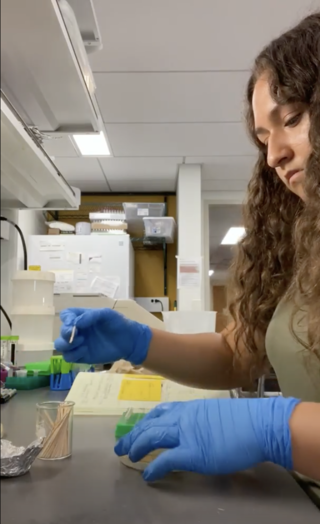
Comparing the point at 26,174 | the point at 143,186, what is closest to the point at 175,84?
the point at 143,186

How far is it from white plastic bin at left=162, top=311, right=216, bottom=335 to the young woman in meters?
0.43

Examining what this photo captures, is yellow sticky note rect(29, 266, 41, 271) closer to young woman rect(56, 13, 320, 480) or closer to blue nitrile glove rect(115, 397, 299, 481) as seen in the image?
young woman rect(56, 13, 320, 480)

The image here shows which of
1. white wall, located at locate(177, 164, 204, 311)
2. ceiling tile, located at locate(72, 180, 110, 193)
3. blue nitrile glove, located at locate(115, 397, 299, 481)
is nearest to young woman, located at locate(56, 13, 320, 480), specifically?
blue nitrile glove, located at locate(115, 397, 299, 481)

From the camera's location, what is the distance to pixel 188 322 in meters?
1.47

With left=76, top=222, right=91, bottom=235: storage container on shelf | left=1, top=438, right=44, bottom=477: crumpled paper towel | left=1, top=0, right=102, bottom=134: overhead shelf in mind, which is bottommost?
left=1, top=438, right=44, bottom=477: crumpled paper towel

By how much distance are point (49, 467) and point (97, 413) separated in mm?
294

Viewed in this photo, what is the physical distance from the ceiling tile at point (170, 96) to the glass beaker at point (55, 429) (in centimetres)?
149

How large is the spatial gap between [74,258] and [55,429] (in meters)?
0.52

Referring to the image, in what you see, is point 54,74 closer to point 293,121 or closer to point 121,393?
point 293,121

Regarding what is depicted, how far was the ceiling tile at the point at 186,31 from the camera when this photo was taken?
1.40 meters

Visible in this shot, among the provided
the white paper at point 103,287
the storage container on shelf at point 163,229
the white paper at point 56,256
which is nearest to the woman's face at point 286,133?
the white paper at point 56,256

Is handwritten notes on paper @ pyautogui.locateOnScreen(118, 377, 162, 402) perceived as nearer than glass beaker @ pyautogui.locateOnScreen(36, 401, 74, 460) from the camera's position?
No

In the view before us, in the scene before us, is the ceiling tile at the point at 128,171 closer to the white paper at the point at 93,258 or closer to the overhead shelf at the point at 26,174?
the white paper at the point at 93,258

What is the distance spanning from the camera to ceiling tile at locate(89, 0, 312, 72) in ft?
4.59
